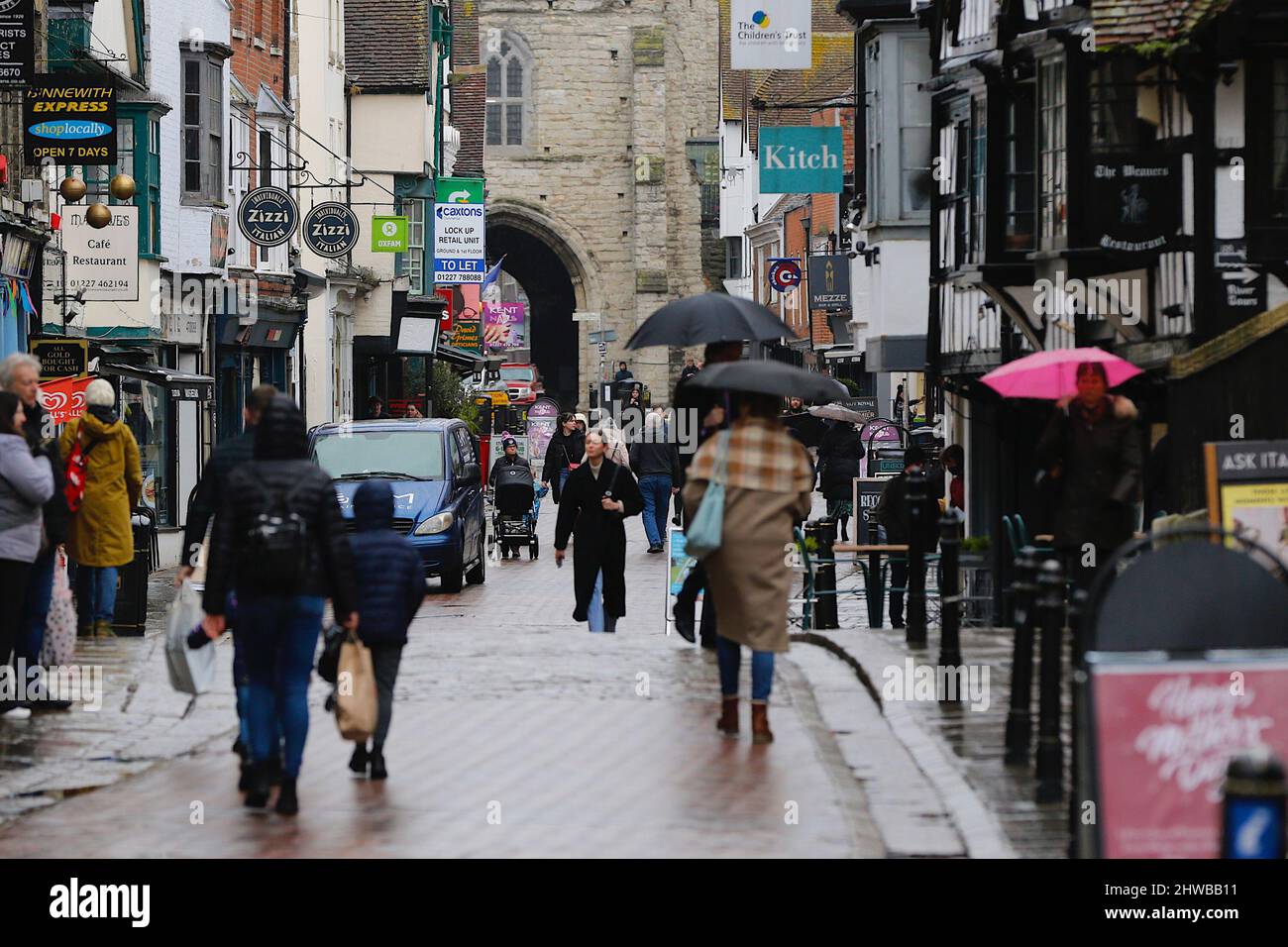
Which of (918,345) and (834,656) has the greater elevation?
(918,345)

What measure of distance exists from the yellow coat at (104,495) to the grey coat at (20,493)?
3505 millimetres

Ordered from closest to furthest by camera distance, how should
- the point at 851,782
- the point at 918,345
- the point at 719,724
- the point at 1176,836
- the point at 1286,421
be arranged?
1. the point at 1176,836
2. the point at 851,782
3. the point at 719,724
4. the point at 1286,421
5. the point at 918,345

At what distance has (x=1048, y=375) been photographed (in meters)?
13.9

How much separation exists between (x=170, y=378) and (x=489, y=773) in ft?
51.9

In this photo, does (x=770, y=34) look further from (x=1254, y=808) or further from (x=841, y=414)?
(x=1254, y=808)

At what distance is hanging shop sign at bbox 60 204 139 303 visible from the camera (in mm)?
22422

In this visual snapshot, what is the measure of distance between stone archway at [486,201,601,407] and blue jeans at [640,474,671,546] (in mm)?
48826

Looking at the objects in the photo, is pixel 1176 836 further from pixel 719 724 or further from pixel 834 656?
pixel 834 656

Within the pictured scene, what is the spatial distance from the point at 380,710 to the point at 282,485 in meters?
1.27

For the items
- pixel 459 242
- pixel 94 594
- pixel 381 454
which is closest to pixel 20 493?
pixel 94 594

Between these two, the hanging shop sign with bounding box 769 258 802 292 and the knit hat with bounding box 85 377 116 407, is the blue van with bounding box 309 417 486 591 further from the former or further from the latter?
the hanging shop sign with bounding box 769 258 802 292

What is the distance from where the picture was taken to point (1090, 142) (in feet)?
56.4

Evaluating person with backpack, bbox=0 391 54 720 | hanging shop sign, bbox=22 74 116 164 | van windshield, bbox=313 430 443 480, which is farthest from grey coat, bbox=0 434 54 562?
hanging shop sign, bbox=22 74 116 164

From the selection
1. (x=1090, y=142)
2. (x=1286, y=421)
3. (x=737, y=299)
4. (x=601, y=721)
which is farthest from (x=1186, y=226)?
(x=601, y=721)
